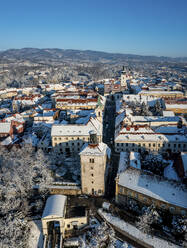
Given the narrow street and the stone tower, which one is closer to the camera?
the stone tower

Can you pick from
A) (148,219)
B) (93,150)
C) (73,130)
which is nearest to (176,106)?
(73,130)

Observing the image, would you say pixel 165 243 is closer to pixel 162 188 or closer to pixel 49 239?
pixel 162 188

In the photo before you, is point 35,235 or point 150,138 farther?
point 150,138

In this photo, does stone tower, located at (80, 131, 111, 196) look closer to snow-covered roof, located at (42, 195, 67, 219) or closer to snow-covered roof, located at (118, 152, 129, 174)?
snow-covered roof, located at (118, 152, 129, 174)

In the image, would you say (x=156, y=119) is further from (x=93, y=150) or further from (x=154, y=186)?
(x=93, y=150)

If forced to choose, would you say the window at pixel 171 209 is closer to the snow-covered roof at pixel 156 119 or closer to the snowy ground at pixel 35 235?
the snowy ground at pixel 35 235

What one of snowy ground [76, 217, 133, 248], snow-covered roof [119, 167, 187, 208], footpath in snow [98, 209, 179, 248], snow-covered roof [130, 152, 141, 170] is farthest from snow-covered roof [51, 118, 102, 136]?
snowy ground [76, 217, 133, 248]
